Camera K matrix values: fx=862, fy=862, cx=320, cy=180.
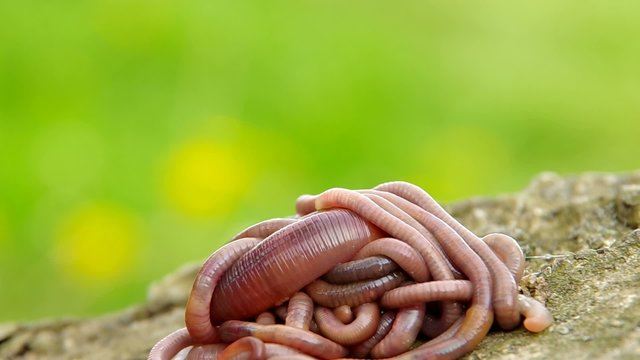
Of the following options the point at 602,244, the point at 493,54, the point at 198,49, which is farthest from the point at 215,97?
the point at 602,244

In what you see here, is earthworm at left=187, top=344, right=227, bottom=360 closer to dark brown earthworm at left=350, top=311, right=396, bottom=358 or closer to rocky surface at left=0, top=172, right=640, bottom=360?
dark brown earthworm at left=350, top=311, right=396, bottom=358

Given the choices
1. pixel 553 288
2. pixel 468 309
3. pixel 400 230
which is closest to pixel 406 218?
pixel 400 230

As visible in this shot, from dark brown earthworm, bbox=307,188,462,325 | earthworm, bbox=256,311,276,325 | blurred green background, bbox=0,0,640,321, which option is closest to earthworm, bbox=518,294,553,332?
dark brown earthworm, bbox=307,188,462,325

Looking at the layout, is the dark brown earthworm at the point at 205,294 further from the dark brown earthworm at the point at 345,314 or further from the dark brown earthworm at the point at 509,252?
the dark brown earthworm at the point at 509,252

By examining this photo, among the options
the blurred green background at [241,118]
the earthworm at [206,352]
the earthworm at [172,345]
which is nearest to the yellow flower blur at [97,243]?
the blurred green background at [241,118]

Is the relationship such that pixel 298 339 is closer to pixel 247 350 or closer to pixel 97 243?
pixel 247 350
